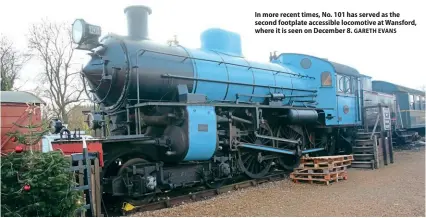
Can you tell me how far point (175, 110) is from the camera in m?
7.31

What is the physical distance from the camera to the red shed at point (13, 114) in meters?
5.03

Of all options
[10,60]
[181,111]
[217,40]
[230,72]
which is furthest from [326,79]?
[10,60]

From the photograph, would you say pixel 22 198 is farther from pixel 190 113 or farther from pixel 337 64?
pixel 337 64

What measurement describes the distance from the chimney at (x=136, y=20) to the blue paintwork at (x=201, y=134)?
6.95 ft

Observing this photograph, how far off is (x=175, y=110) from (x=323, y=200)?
3656mm

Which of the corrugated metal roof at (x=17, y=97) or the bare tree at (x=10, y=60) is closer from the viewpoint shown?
the corrugated metal roof at (x=17, y=97)

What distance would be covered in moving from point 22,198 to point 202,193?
4.02m

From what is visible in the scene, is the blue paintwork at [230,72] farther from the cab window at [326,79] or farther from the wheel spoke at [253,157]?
the cab window at [326,79]

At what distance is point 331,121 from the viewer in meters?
12.1

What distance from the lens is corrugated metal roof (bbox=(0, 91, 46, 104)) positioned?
16.8 ft

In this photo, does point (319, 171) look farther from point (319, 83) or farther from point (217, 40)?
point (217, 40)

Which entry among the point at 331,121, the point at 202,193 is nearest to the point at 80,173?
the point at 202,193

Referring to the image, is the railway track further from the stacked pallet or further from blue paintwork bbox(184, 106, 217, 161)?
the stacked pallet

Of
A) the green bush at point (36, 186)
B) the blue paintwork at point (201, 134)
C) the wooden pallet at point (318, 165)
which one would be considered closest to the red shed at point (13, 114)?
the green bush at point (36, 186)
